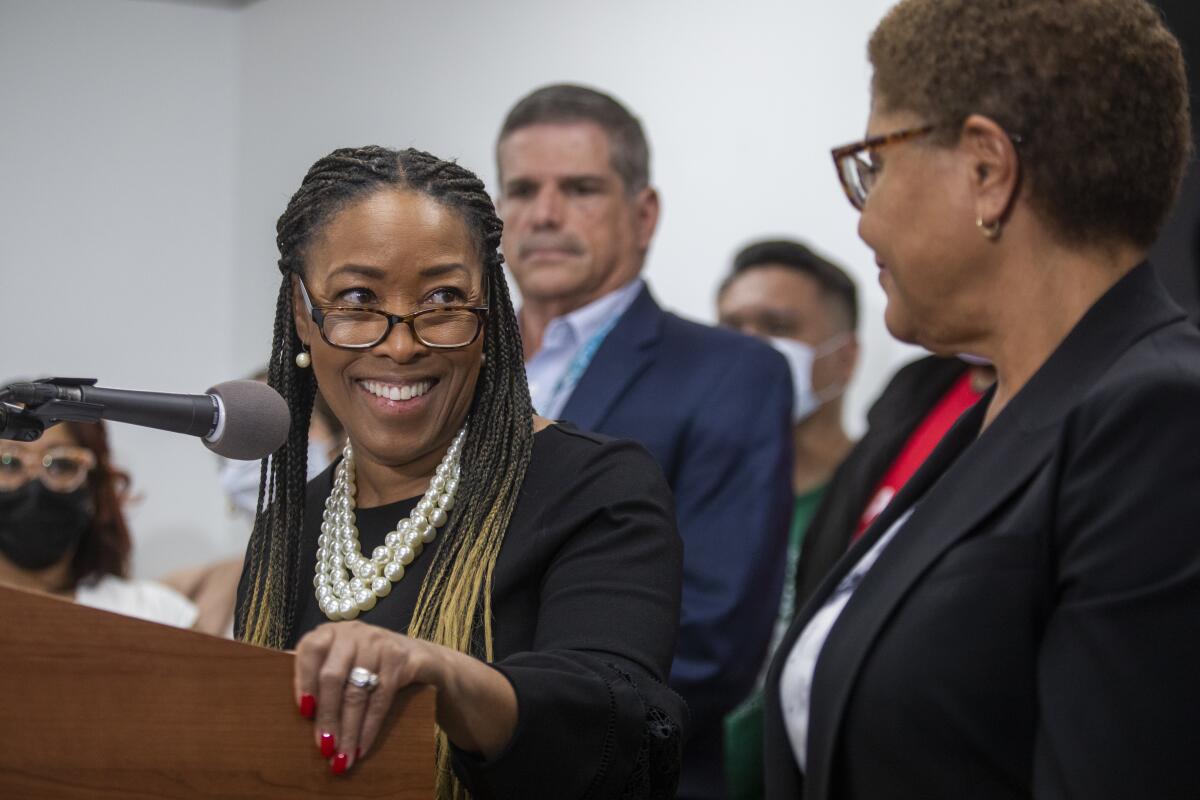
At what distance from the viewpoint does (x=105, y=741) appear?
51.8 inches

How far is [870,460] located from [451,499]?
1232mm

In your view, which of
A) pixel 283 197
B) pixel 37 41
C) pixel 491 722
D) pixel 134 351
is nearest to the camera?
pixel 491 722

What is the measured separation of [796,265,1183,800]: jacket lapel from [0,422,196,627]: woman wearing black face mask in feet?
7.11

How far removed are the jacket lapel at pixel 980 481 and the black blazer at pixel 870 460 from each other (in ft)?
3.16

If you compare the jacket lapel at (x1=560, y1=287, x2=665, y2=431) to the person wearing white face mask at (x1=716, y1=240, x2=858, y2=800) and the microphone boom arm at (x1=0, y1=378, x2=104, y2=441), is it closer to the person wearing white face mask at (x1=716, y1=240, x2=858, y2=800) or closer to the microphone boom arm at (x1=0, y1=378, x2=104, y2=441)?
the microphone boom arm at (x1=0, y1=378, x2=104, y2=441)

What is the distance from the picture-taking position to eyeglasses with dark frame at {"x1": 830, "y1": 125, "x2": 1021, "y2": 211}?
1.95 meters

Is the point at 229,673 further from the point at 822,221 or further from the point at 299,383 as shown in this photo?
the point at 822,221

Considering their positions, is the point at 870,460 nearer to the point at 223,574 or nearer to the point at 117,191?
the point at 223,574

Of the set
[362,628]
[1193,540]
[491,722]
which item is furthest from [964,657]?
[362,628]

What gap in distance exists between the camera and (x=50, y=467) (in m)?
3.77

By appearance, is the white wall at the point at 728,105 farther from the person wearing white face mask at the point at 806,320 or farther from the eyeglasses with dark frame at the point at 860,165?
the eyeglasses with dark frame at the point at 860,165

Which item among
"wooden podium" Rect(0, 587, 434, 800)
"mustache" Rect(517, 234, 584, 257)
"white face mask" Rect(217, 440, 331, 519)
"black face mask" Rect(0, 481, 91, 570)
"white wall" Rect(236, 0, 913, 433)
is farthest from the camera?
"white wall" Rect(236, 0, 913, 433)

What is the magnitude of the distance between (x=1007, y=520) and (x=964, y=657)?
16 cm

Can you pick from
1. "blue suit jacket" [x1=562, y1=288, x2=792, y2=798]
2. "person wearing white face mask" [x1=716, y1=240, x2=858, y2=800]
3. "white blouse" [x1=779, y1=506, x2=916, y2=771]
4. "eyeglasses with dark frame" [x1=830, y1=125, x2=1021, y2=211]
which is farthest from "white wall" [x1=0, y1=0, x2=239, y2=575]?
"person wearing white face mask" [x1=716, y1=240, x2=858, y2=800]
